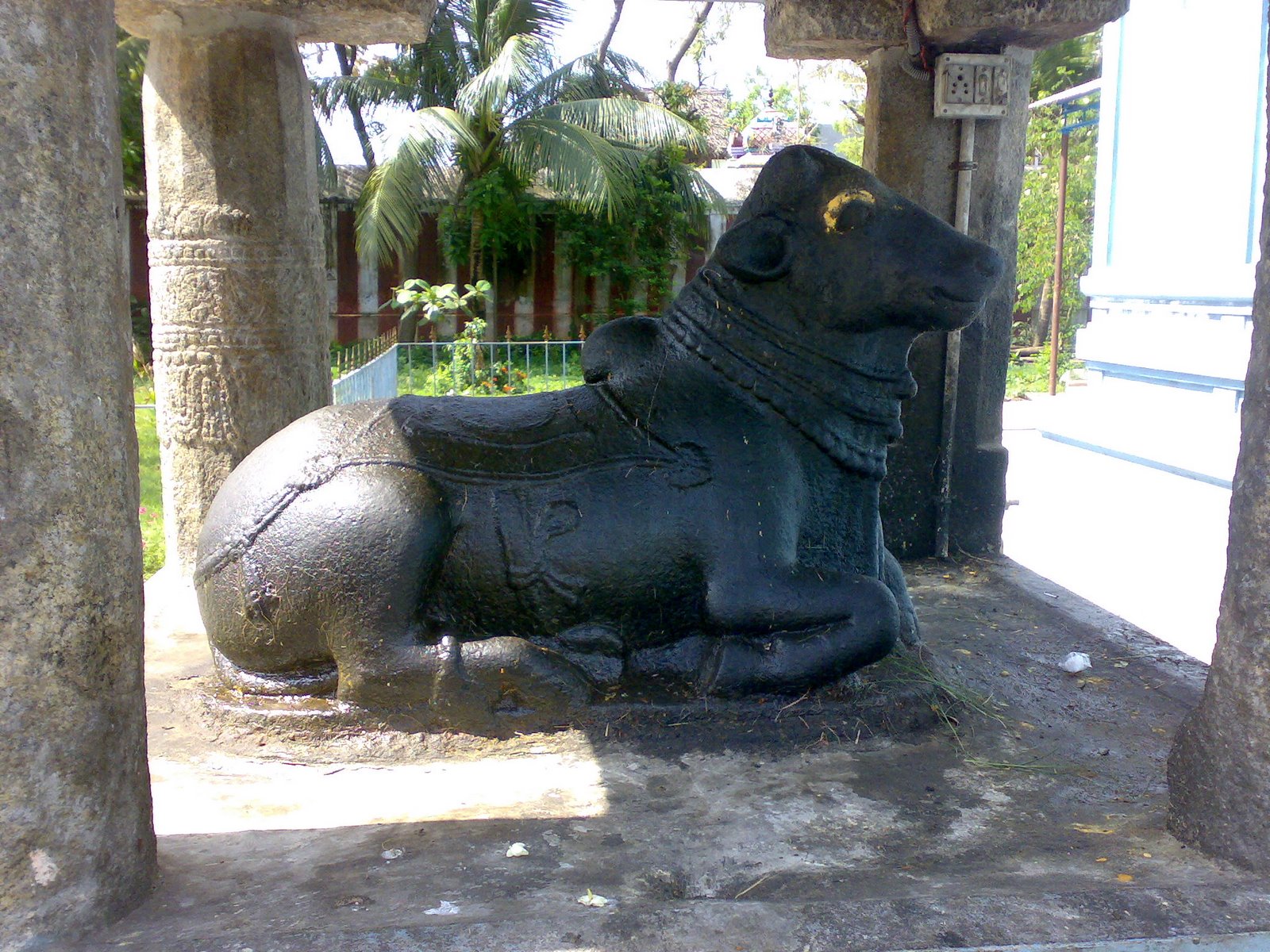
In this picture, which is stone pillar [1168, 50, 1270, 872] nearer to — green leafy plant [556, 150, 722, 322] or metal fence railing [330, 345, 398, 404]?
metal fence railing [330, 345, 398, 404]

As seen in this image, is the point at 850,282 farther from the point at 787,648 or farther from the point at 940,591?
the point at 940,591

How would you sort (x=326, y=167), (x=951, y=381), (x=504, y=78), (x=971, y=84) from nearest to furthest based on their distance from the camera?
1. (x=971, y=84)
2. (x=951, y=381)
3. (x=504, y=78)
4. (x=326, y=167)

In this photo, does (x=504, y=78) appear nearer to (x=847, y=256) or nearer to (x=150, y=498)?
(x=150, y=498)

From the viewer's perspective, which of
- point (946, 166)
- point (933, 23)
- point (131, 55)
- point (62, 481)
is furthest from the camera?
point (131, 55)

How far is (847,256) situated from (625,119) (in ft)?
47.8

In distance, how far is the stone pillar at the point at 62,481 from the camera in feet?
7.16

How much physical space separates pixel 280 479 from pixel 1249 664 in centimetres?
270

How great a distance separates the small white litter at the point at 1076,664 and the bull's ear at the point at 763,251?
1905 mm

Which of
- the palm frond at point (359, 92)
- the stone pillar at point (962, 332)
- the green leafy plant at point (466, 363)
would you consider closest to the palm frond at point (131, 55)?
the palm frond at point (359, 92)

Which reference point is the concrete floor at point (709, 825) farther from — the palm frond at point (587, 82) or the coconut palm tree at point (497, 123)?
the palm frond at point (587, 82)

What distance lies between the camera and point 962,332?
5.68m

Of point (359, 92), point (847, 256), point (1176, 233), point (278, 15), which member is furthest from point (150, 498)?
point (359, 92)

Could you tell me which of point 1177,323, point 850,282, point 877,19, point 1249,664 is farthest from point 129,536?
point 1177,323

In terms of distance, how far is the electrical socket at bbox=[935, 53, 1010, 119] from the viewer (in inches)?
209
